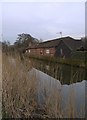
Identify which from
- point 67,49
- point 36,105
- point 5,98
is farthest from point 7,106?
point 67,49

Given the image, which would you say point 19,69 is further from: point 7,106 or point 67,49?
point 67,49

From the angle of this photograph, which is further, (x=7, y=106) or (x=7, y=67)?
(x=7, y=67)

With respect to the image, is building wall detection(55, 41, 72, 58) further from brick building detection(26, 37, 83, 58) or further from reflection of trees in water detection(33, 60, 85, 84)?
reflection of trees in water detection(33, 60, 85, 84)

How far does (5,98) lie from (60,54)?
2503cm

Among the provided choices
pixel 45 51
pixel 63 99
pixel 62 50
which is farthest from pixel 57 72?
pixel 45 51

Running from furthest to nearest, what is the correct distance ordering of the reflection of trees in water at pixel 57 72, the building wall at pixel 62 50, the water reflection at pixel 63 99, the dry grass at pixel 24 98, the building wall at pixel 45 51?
the building wall at pixel 45 51, the building wall at pixel 62 50, the reflection of trees in water at pixel 57 72, the dry grass at pixel 24 98, the water reflection at pixel 63 99

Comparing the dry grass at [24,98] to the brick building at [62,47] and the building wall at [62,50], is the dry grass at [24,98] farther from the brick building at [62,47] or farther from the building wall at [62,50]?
the building wall at [62,50]

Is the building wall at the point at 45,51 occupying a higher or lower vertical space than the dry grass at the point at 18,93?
higher

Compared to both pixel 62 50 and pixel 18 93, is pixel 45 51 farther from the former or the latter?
pixel 18 93

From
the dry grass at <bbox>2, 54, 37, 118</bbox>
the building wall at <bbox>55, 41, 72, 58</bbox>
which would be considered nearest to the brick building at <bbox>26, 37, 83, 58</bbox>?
the building wall at <bbox>55, 41, 72, 58</bbox>

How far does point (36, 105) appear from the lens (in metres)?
4.63

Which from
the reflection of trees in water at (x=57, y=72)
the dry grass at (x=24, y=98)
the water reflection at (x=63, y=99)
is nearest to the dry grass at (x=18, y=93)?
the dry grass at (x=24, y=98)

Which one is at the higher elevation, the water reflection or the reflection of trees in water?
the reflection of trees in water

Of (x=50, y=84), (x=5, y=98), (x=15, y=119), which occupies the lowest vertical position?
(x=15, y=119)
